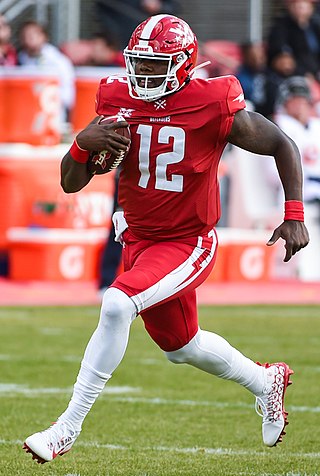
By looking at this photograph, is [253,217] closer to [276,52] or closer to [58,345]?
[276,52]

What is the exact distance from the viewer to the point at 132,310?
13.8 feet

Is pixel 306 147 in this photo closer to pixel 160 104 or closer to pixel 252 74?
pixel 252 74

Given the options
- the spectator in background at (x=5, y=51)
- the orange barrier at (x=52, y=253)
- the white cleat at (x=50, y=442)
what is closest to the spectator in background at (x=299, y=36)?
the spectator in background at (x=5, y=51)

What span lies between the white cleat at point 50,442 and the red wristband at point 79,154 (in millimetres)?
948

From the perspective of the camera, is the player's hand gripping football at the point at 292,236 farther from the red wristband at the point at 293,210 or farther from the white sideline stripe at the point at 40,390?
Answer: the white sideline stripe at the point at 40,390

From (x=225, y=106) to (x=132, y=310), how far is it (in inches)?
33.3

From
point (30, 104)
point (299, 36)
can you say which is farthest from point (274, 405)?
point (299, 36)

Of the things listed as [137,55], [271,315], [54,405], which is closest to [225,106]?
[137,55]

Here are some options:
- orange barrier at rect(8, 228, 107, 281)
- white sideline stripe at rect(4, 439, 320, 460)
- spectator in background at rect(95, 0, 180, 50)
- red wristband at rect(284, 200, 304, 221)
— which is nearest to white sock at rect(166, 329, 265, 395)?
white sideline stripe at rect(4, 439, 320, 460)

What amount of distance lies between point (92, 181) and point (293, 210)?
21.8 ft

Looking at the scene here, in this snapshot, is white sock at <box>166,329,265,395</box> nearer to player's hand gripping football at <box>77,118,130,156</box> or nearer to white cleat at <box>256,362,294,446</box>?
white cleat at <box>256,362,294,446</box>

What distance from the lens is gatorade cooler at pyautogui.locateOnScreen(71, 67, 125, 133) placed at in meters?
11.6

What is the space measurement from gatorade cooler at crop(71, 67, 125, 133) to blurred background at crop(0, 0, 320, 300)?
→ 0.01m

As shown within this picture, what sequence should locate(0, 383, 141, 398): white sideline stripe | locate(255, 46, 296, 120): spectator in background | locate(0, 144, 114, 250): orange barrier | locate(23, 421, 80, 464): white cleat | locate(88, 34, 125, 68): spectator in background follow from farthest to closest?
1. locate(255, 46, 296, 120): spectator in background
2. locate(88, 34, 125, 68): spectator in background
3. locate(0, 144, 114, 250): orange barrier
4. locate(0, 383, 141, 398): white sideline stripe
5. locate(23, 421, 80, 464): white cleat
